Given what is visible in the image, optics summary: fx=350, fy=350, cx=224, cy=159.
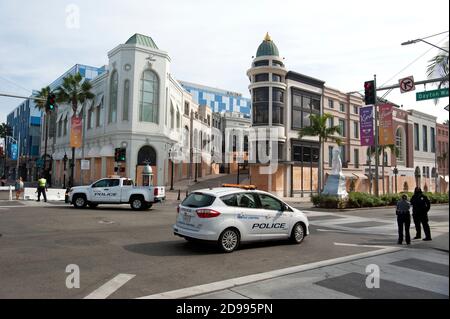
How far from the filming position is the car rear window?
891 centimetres

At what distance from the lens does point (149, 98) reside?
1484 inches

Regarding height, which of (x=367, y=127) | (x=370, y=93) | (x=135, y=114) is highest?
(x=135, y=114)

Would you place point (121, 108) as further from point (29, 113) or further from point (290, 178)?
point (29, 113)

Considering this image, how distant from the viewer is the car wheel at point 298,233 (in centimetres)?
1033

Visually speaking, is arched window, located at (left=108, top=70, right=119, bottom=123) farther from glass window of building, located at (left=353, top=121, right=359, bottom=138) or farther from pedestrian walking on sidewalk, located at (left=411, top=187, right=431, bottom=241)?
glass window of building, located at (left=353, top=121, right=359, bottom=138)

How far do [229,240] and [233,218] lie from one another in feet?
1.85

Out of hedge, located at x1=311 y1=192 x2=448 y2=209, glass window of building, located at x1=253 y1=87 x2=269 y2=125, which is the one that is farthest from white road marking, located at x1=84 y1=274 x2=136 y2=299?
glass window of building, located at x1=253 y1=87 x2=269 y2=125

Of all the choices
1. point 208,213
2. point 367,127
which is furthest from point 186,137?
point 208,213

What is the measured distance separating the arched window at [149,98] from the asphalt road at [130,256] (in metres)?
24.6

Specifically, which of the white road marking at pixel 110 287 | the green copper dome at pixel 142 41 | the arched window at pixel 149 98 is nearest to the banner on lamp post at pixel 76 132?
the arched window at pixel 149 98

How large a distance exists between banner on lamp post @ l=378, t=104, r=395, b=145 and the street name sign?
6.62 metres

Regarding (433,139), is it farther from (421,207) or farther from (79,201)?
(79,201)

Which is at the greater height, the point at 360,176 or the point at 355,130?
the point at 355,130

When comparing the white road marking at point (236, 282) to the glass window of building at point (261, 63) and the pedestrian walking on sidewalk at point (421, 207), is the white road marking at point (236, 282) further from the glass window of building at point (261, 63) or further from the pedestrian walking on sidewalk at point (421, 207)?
the glass window of building at point (261, 63)
